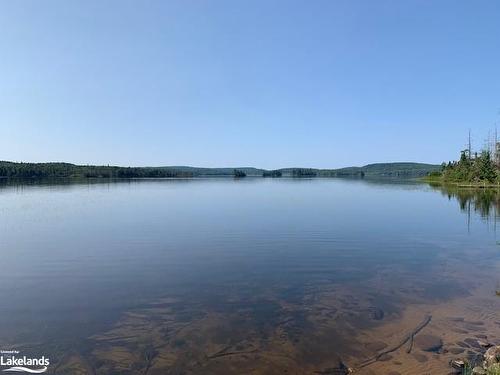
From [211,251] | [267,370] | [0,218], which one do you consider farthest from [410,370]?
[0,218]

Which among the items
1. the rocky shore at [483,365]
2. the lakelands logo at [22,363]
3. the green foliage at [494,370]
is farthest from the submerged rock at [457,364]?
the lakelands logo at [22,363]

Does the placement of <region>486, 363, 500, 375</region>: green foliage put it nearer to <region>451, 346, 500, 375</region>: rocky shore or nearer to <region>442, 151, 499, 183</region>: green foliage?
<region>451, 346, 500, 375</region>: rocky shore

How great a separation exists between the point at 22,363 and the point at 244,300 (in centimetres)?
765

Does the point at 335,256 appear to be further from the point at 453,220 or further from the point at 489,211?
the point at 489,211

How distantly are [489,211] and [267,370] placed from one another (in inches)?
1925

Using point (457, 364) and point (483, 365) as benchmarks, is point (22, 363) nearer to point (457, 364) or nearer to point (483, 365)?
point (457, 364)

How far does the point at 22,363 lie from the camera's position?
9953 millimetres

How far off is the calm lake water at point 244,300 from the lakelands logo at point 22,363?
303mm

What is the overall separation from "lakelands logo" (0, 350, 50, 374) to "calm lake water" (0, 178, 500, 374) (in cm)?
30

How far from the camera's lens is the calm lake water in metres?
10.4

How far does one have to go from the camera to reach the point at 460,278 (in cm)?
1838

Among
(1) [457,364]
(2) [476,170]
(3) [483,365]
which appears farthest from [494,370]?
(2) [476,170]

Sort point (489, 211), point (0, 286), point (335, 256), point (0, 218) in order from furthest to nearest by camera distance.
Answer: point (489, 211) → point (0, 218) → point (335, 256) → point (0, 286)

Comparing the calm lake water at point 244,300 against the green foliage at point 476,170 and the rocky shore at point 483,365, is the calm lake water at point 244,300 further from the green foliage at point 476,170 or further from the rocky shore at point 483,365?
the green foliage at point 476,170
